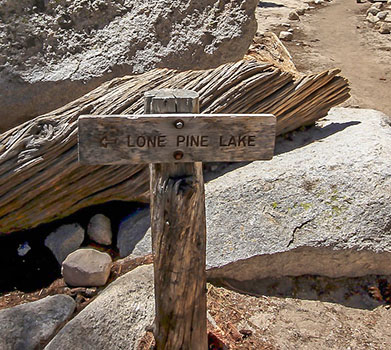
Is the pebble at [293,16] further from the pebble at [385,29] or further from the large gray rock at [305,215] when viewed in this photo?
the large gray rock at [305,215]

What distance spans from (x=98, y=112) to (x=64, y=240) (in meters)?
1.12

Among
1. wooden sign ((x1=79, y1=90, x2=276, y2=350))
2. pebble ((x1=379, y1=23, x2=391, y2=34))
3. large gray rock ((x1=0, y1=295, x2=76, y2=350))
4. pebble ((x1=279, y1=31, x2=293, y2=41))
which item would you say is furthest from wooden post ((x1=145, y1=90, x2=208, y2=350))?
pebble ((x1=379, y1=23, x2=391, y2=34))

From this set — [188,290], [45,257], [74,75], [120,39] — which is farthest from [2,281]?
[120,39]

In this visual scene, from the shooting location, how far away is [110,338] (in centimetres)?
291

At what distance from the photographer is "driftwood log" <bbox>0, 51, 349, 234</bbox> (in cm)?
384

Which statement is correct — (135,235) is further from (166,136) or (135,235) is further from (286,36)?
(286,36)

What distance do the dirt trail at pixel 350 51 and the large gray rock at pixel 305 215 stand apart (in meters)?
3.35

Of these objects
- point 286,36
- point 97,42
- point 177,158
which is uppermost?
point 177,158

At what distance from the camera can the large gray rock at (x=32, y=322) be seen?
2.96 meters

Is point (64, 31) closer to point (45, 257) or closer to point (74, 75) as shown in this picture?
point (74, 75)

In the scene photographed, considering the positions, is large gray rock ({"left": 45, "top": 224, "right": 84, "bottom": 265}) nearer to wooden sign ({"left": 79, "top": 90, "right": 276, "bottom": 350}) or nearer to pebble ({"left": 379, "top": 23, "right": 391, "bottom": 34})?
wooden sign ({"left": 79, "top": 90, "right": 276, "bottom": 350})

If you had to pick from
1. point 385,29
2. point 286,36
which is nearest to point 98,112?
point 286,36

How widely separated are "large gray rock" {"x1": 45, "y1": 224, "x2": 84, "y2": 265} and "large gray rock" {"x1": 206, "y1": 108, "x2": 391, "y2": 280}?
3.70 feet

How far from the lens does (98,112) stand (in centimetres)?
397
